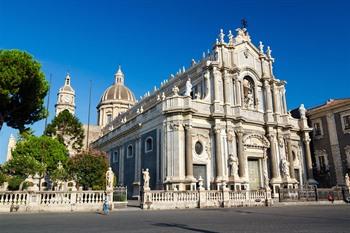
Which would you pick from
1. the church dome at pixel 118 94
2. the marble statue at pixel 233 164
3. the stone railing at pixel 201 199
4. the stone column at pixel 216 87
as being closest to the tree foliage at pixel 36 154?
the stone railing at pixel 201 199

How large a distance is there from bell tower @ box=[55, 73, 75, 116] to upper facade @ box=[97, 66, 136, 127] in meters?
6.06

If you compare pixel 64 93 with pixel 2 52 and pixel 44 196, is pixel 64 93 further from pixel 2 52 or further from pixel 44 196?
pixel 44 196

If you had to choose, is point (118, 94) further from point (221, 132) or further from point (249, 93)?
point (221, 132)

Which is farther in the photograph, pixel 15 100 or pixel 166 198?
pixel 15 100

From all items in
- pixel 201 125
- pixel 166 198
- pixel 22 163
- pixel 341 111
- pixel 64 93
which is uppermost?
pixel 64 93

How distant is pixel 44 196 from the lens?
58.0 feet

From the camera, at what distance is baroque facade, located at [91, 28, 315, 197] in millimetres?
26703

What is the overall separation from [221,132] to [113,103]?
38093mm

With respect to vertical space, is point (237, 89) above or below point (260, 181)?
above

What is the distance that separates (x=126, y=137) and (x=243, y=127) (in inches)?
516

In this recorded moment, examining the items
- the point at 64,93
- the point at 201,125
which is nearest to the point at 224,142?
the point at 201,125

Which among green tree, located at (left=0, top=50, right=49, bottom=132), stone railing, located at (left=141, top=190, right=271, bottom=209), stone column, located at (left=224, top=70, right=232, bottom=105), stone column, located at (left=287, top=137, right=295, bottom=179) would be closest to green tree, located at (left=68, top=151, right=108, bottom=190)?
green tree, located at (left=0, top=50, right=49, bottom=132)

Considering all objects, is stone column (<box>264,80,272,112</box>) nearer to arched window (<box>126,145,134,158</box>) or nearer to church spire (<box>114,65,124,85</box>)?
arched window (<box>126,145,134,158</box>)

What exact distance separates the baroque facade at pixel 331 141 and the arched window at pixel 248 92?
8.53m
